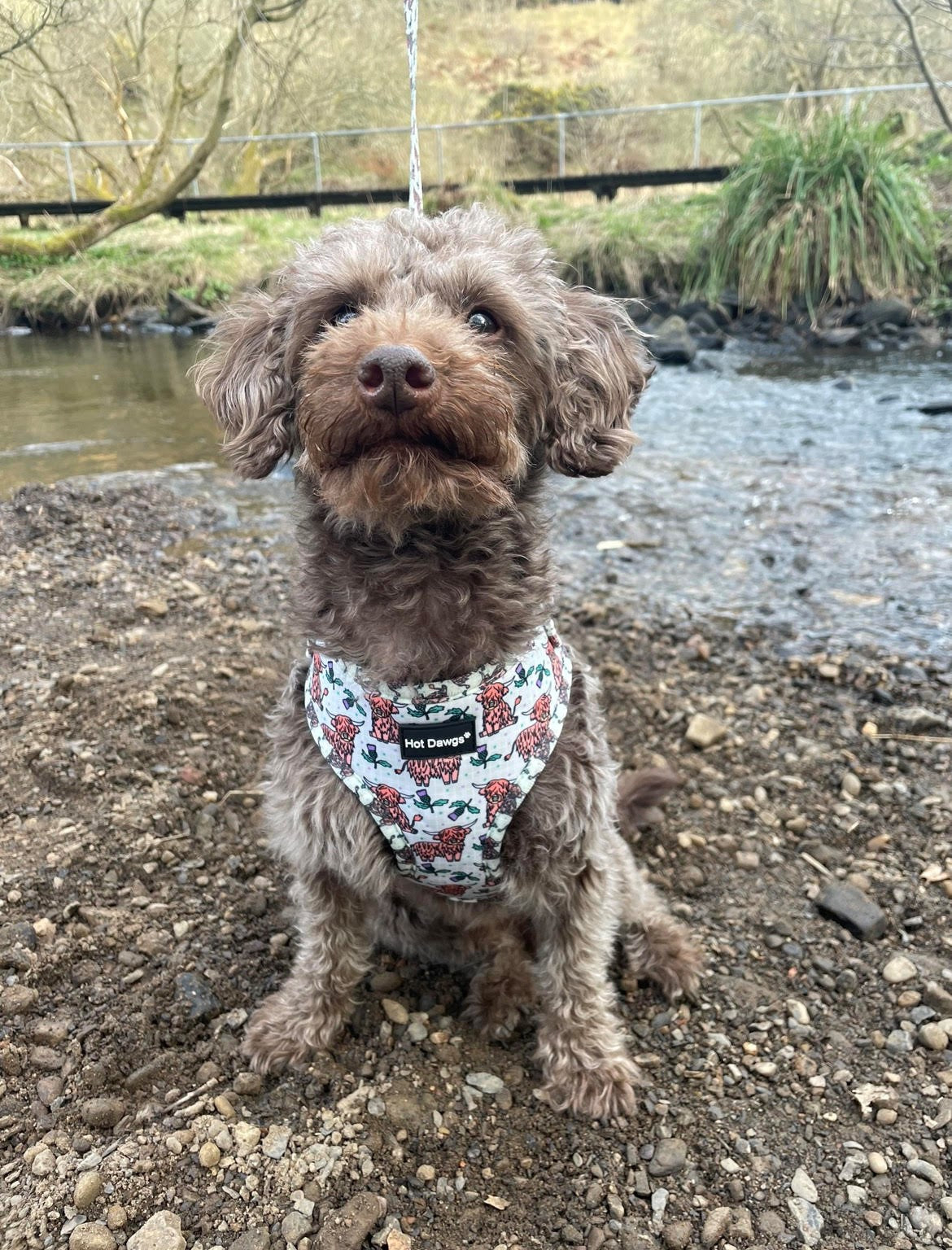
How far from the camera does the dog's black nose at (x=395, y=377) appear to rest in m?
1.97

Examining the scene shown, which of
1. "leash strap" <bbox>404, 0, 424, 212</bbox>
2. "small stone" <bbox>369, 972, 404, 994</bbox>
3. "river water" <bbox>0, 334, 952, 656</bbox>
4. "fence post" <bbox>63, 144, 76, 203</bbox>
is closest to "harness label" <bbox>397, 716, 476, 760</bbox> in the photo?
"small stone" <bbox>369, 972, 404, 994</bbox>

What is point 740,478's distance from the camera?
25.6ft

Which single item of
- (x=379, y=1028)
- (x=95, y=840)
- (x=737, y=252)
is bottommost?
(x=379, y=1028)

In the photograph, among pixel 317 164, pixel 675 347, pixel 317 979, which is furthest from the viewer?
pixel 317 164

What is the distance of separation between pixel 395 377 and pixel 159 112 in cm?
964

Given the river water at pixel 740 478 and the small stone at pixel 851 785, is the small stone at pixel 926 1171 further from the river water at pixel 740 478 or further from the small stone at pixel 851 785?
the river water at pixel 740 478

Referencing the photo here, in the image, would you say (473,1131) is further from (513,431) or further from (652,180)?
(652,180)

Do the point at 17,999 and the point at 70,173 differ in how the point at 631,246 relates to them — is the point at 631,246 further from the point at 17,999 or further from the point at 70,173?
the point at 17,999

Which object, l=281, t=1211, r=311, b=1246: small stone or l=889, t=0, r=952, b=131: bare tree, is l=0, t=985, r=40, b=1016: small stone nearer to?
l=281, t=1211, r=311, b=1246: small stone

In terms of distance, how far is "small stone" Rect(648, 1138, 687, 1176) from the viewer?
2.39 meters

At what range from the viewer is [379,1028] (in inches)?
111

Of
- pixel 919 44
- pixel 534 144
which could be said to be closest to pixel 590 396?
pixel 919 44

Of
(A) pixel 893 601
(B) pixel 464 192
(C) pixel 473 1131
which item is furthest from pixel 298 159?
(C) pixel 473 1131

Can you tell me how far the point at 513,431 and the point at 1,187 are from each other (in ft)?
23.9
